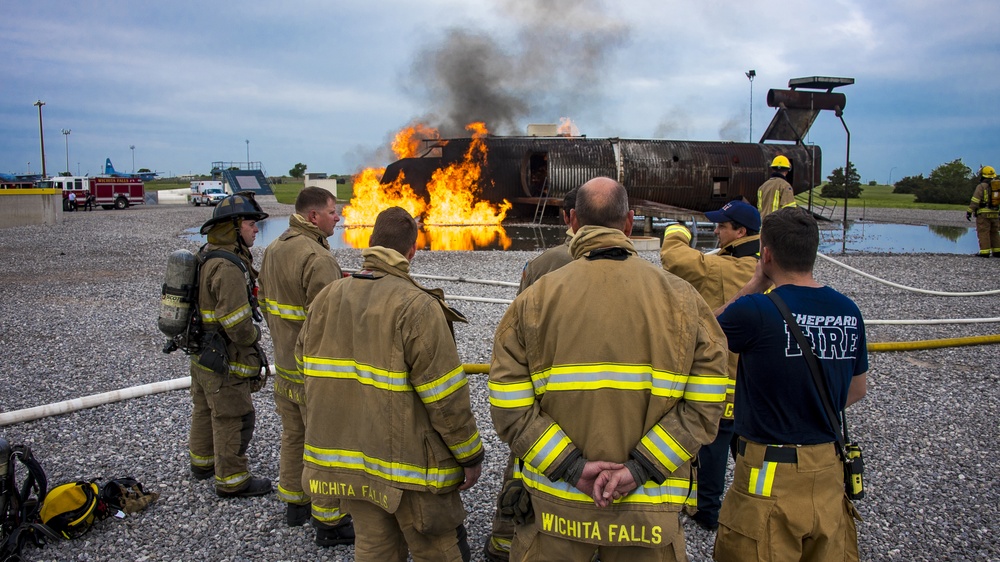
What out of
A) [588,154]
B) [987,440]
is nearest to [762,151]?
[588,154]

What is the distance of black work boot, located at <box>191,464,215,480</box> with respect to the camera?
474 centimetres

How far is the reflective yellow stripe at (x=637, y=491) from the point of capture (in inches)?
93.2

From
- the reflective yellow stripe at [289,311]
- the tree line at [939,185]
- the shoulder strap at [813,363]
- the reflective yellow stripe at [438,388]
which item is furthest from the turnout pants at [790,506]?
the tree line at [939,185]

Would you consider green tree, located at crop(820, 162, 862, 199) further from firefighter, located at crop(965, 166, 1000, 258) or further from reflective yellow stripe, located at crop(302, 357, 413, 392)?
reflective yellow stripe, located at crop(302, 357, 413, 392)

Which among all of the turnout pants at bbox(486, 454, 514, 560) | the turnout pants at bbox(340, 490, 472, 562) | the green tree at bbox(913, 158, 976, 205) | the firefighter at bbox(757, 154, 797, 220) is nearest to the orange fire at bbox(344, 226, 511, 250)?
the firefighter at bbox(757, 154, 797, 220)

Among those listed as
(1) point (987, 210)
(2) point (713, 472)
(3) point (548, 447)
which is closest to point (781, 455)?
(3) point (548, 447)

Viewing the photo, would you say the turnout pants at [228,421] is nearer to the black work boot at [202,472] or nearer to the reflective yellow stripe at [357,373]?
the black work boot at [202,472]

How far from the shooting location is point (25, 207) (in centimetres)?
2769

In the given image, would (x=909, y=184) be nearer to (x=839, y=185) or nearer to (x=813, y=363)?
(x=839, y=185)

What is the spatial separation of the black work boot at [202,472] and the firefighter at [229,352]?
16 cm

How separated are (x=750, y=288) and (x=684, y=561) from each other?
125cm

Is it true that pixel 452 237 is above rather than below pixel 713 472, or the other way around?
above

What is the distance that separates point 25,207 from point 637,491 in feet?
107

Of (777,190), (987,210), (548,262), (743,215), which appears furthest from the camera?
(987,210)
